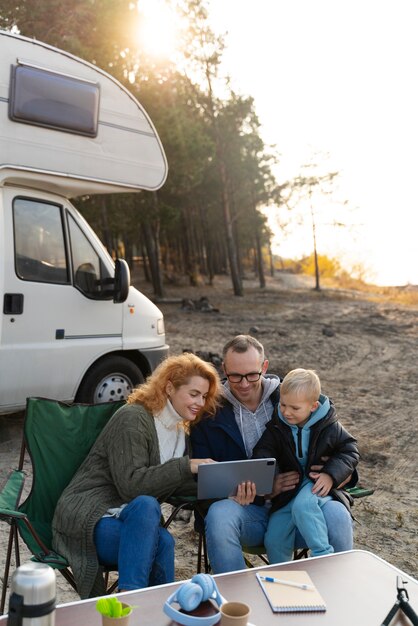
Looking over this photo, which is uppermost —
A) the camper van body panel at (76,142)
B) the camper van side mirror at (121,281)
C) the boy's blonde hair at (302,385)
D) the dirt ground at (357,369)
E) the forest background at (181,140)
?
the forest background at (181,140)

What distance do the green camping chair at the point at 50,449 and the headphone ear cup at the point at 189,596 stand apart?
1228mm

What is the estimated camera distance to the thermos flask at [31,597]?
1647 mm

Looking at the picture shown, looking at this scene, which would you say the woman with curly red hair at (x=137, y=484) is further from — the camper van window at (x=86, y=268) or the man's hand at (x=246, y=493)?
the camper van window at (x=86, y=268)

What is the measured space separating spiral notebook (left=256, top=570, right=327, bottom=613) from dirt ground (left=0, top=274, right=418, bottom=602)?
5.09ft

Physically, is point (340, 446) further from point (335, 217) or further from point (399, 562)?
point (335, 217)

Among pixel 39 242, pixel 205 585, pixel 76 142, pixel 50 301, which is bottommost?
pixel 205 585

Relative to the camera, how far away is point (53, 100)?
5625 millimetres

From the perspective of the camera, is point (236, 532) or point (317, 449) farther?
point (317, 449)

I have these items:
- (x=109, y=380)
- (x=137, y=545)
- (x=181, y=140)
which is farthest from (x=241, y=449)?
(x=181, y=140)

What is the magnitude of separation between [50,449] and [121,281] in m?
2.67

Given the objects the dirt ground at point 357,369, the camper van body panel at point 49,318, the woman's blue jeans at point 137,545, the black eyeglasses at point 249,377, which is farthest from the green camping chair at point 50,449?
the camper van body panel at point 49,318

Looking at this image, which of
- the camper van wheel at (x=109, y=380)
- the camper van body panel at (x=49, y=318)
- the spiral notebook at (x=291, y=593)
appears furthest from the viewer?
the camper van wheel at (x=109, y=380)

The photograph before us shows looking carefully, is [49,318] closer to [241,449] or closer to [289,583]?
[241,449]

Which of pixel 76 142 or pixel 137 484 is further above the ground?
pixel 76 142
